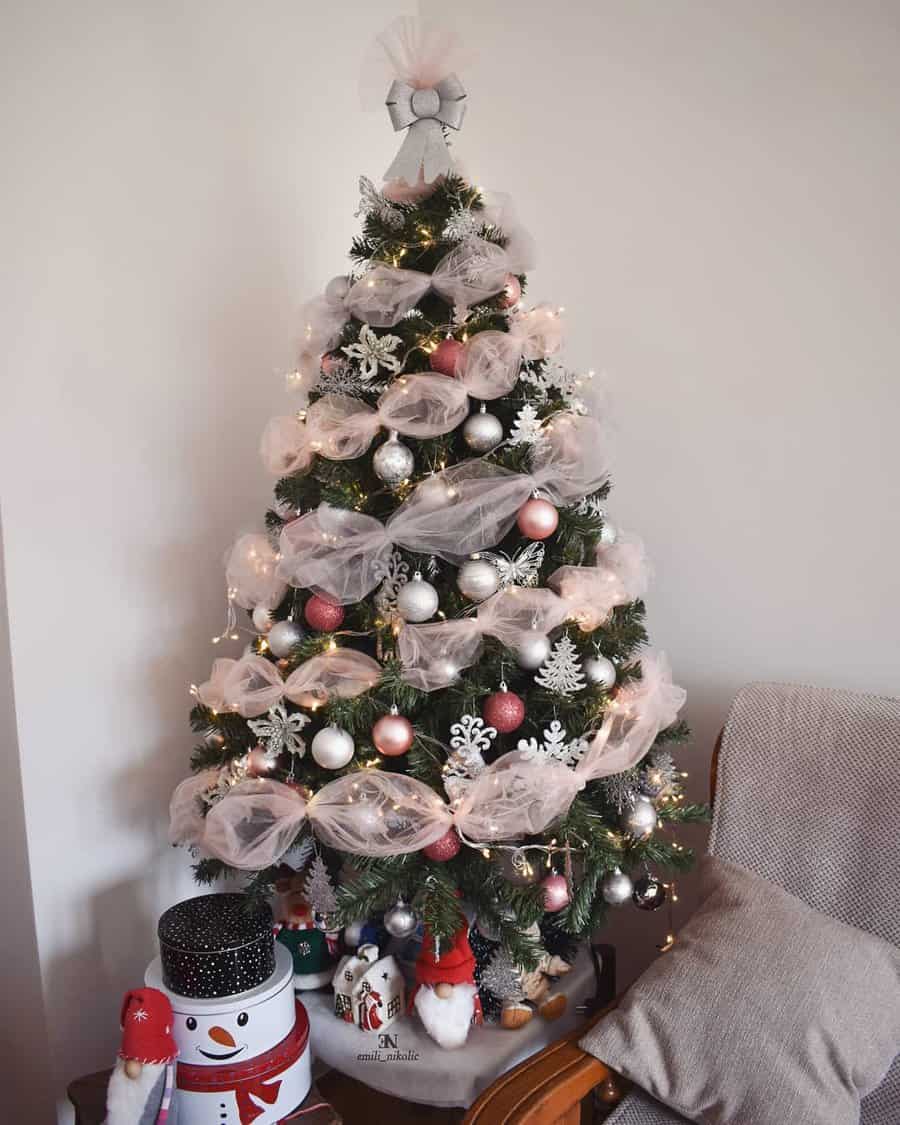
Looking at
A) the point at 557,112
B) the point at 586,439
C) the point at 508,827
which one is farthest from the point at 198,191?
the point at 508,827

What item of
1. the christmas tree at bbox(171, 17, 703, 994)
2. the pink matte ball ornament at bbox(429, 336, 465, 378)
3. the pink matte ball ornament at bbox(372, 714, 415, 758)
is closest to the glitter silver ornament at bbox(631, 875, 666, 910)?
the christmas tree at bbox(171, 17, 703, 994)

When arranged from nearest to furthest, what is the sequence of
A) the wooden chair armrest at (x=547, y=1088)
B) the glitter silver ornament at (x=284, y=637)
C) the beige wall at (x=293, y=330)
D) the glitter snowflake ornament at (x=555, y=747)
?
the wooden chair armrest at (x=547, y=1088)
the glitter snowflake ornament at (x=555, y=747)
the glitter silver ornament at (x=284, y=637)
the beige wall at (x=293, y=330)

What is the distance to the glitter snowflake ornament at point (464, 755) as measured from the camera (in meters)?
1.30

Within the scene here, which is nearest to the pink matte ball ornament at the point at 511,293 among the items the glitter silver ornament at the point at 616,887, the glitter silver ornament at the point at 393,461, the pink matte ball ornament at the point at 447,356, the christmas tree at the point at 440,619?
the christmas tree at the point at 440,619

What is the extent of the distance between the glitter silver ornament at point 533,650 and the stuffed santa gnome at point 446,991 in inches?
16.6

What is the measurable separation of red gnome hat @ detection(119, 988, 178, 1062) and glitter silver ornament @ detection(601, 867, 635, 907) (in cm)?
67

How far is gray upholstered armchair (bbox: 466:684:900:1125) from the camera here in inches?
48.8

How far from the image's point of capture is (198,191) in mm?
1710

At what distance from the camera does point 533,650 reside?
4.33 ft

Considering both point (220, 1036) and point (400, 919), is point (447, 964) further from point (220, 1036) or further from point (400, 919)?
point (220, 1036)

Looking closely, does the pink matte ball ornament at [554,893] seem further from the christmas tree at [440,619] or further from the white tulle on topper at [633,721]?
the white tulle on topper at [633,721]

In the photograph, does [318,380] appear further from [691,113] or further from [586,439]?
[691,113]

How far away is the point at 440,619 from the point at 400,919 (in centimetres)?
48

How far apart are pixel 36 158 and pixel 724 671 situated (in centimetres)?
156
